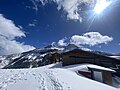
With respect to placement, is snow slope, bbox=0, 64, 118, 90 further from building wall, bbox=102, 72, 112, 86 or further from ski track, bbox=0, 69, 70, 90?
building wall, bbox=102, 72, 112, 86

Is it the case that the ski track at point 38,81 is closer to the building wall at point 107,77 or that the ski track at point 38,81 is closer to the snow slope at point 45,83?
the snow slope at point 45,83

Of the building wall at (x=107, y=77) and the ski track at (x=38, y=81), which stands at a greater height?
the building wall at (x=107, y=77)

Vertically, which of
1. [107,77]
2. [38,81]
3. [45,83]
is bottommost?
[45,83]

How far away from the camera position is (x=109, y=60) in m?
31.0

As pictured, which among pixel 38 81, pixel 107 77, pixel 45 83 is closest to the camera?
pixel 45 83

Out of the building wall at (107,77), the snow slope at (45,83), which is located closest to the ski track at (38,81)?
the snow slope at (45,83)

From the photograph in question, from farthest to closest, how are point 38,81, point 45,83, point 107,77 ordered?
point 107,77, point 38,81, point 45,83

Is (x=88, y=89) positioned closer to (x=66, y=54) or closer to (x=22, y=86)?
(x=22, y=86)

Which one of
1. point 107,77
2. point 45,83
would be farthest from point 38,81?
point 107,77

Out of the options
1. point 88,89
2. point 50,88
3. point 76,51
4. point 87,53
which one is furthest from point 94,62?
point 50,88

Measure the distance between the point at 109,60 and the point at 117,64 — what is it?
6.83 feet

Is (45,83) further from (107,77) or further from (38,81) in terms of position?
(107,77)

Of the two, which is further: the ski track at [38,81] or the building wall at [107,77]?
the building wall at [107,77]

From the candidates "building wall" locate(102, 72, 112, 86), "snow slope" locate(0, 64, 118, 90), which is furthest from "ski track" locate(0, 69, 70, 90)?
"building wall" locate(102, 72, 112, 86)
